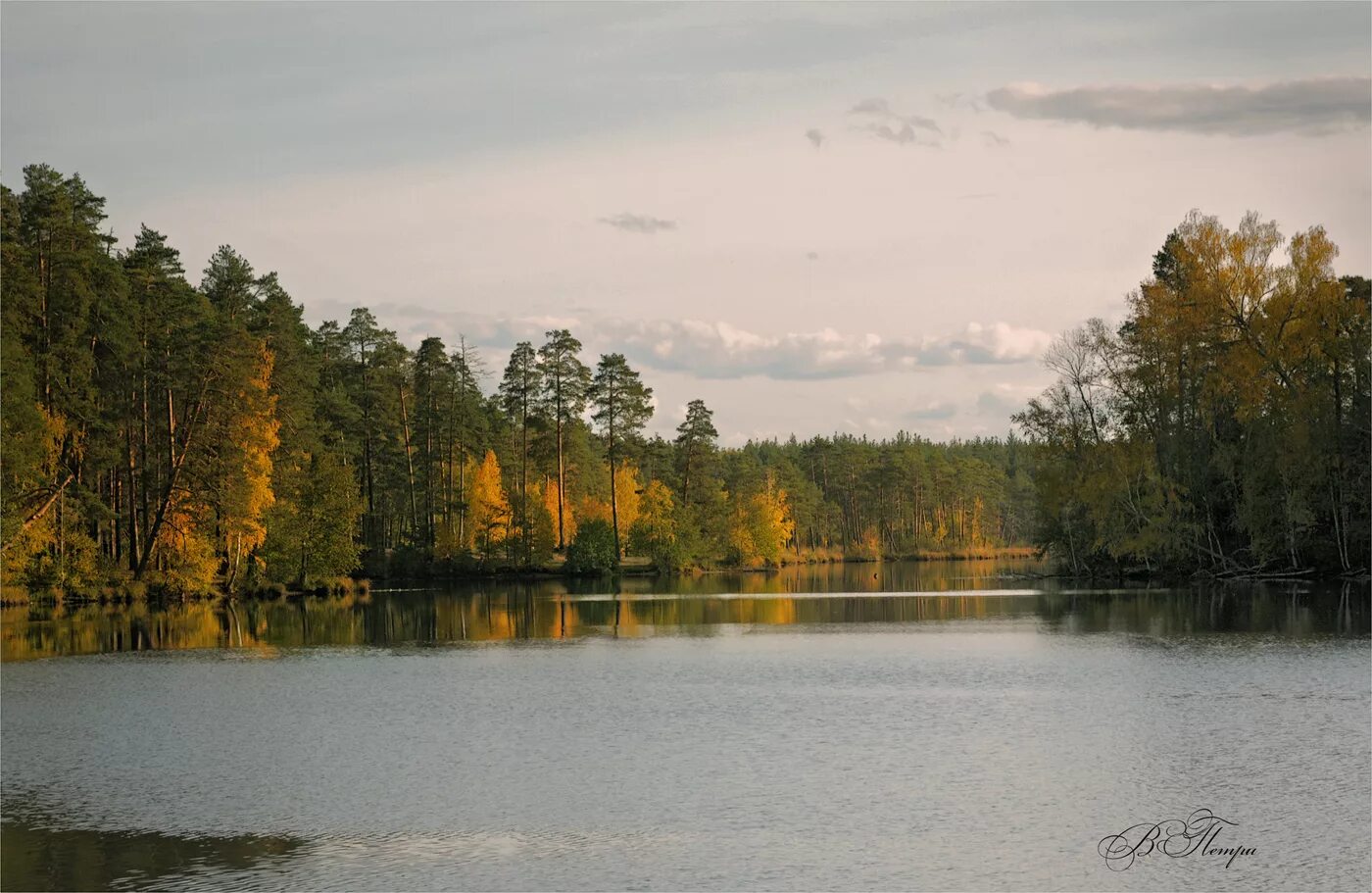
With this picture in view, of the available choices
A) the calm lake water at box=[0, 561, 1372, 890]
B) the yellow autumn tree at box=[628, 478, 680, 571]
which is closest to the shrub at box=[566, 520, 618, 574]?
the yellow autumn tree at box=[628, 478, 680, 571]

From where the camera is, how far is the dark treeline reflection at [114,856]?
1408 centimetres

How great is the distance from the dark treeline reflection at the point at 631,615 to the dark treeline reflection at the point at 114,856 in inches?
842

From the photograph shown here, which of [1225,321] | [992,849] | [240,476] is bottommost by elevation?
[992,849]

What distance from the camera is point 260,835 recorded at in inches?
625

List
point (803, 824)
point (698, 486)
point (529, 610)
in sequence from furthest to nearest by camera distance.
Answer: point (698, 486) → point (529, 610) → point (803, 824)

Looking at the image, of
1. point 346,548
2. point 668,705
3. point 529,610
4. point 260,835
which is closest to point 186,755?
point 260,835

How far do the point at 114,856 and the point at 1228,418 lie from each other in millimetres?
55589

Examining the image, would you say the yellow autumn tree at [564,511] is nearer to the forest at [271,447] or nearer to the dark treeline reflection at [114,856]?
the forest at [271,447]

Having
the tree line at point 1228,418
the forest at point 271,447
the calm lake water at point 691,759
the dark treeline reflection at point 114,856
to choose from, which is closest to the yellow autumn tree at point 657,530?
the forest at point 271,447

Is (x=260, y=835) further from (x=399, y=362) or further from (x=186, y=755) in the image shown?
(x=399, y=362)

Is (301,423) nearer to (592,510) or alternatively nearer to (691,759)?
(592,510)

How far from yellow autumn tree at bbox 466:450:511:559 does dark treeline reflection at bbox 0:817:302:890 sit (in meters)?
71.1

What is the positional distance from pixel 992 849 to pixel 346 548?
191 ft

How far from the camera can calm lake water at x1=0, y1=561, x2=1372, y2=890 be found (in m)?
14.4
